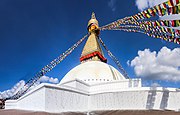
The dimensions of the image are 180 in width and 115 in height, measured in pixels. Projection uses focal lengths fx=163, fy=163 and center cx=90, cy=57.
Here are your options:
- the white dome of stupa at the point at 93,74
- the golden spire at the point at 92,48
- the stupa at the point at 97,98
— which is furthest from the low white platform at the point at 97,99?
the golden spire at the point at 92,48

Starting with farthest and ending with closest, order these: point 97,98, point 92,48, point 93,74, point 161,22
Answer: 1. point 92,48
2. point 93,74
3. point 97,98
4. point 161,22

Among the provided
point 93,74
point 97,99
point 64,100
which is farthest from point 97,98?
point 93,74

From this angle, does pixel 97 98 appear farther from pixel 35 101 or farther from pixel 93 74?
pixel 35 101

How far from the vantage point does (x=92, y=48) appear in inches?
743

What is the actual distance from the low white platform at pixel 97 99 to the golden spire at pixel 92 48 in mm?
7547

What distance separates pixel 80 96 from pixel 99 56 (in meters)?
Result: 8.48

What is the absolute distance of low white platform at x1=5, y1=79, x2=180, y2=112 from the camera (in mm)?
8397

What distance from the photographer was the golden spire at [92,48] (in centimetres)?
1836

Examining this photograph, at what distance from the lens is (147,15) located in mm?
8375

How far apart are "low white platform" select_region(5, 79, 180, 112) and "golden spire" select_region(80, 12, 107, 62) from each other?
24.8 feet

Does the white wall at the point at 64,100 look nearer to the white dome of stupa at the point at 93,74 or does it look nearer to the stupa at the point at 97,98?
the stupa at the point at 97,98

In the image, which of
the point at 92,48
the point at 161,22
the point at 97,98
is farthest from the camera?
the point at 92,48

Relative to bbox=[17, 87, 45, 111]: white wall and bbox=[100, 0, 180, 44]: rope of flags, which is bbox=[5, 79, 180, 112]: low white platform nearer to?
bbox=[17, 87, 45, 111]: white wall

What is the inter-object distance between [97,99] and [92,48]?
29.0ft
